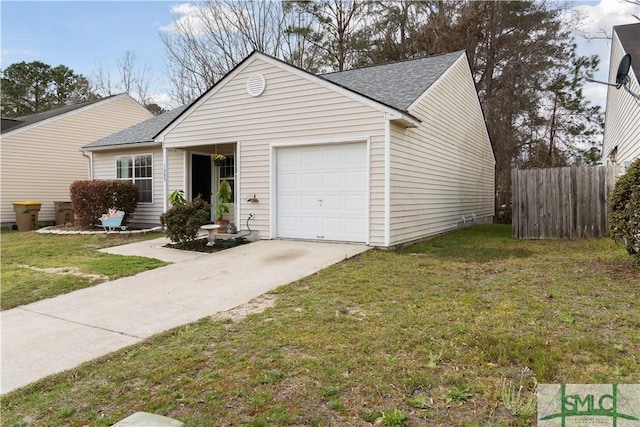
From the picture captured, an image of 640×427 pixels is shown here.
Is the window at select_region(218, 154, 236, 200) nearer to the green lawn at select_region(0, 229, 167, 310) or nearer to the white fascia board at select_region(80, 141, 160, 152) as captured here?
the white fascia board at select_region(80, 141, 160, 152)

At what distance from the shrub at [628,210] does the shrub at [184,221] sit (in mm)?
7604

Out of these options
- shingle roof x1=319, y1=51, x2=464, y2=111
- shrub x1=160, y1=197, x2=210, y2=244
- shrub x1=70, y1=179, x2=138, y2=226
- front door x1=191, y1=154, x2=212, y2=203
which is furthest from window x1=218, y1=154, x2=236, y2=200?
shingle roof x1=319, y1=51, x2=464, y2=111

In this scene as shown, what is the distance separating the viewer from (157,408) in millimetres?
2740

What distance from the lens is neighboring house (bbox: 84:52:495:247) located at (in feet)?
28.0

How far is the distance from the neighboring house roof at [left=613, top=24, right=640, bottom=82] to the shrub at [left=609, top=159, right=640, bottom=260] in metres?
2.52

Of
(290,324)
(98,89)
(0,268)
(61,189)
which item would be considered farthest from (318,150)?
(98,89)

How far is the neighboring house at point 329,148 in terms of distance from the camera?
8.55 meters

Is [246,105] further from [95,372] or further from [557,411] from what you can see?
[557,411]

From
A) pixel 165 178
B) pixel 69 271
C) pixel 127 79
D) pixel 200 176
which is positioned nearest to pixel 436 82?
pixel 200 176

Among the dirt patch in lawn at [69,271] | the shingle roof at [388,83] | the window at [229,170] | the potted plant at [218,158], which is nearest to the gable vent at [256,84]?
the shingle roof at [388,83]

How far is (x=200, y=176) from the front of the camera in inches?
492

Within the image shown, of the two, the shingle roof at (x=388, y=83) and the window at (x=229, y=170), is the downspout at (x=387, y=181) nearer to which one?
the shingle roof at (x=388, y=83)

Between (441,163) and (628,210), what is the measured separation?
19.4 feet

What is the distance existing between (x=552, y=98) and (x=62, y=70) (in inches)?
1264
